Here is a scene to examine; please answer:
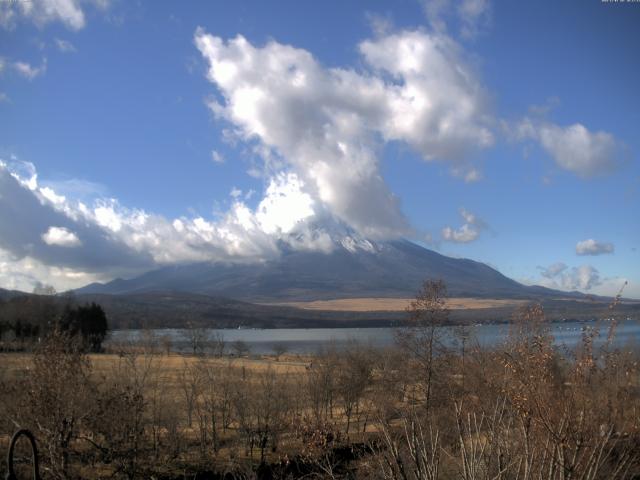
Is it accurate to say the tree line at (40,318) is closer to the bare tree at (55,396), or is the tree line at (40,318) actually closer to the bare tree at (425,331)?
the bare tree at (425,331)

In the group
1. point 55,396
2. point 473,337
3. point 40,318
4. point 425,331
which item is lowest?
point 40,318

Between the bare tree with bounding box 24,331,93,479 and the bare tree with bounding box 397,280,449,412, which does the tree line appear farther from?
the bare tree with bounding box 24,331,93,479

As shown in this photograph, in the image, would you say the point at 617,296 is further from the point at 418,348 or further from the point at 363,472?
the point at 418,348

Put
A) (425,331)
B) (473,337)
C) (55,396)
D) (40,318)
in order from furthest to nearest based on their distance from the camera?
(40,318)
(425,331)
(473,337)
(55,396)

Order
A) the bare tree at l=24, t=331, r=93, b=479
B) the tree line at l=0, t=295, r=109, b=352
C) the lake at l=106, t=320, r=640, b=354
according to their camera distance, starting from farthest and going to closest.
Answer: the tree line at l=0, t=295, r=109, b=352
the bare tree at l=24, t=331, r=93, b=479
the lake at l=106, t=320, r=640, b=354

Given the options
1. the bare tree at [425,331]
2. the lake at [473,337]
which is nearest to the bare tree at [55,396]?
the lake at [473,337]

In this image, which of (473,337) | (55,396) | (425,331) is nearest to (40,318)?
(425,331)

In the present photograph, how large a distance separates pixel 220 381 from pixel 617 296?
28977mm

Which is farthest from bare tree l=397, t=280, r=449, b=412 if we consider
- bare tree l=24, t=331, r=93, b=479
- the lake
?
bare tree l=24, t=331, r=93, b=479

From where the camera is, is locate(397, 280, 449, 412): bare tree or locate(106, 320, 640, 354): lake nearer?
locate(106, 320, 640, 354): lake

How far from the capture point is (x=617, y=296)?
26.6 ft

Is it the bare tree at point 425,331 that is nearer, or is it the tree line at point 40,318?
the bare tree at point 425,331

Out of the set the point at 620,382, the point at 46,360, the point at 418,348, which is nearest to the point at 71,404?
the point at 46,360

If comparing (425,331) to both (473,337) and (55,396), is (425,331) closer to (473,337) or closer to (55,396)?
(473,337)
